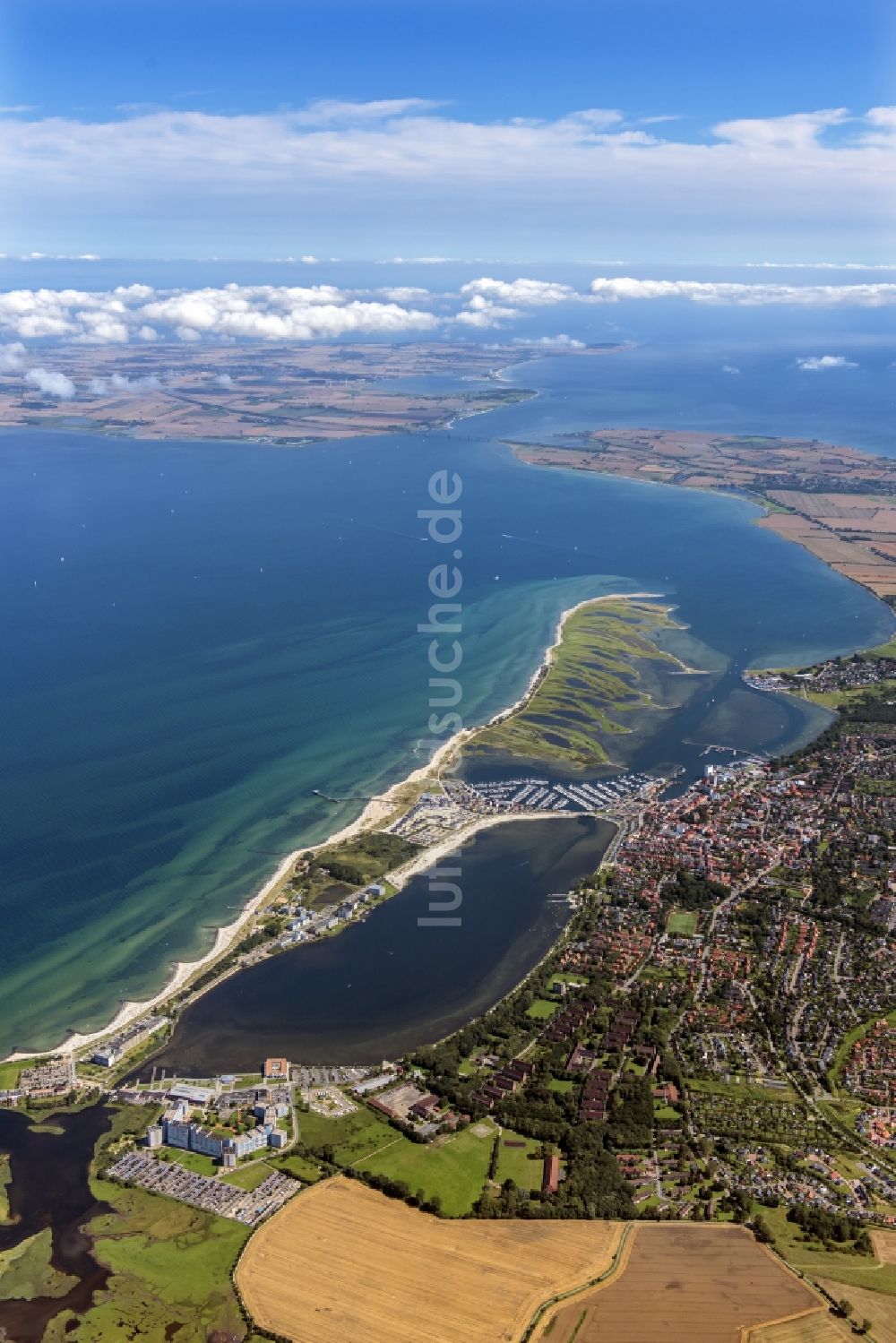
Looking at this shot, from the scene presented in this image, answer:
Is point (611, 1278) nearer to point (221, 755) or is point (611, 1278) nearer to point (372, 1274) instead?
point (372, 1274)

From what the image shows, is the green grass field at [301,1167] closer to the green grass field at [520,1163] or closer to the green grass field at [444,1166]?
the green grass field at [444,1166]

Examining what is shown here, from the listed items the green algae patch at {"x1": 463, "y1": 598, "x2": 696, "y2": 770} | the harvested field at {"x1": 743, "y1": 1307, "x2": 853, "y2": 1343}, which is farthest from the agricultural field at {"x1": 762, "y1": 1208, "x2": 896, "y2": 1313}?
the green algae patch at {"x1": 463, "y1": 598, "x2": 696, "y2": 770}

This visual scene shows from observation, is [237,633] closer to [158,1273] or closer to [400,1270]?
[158,1273]

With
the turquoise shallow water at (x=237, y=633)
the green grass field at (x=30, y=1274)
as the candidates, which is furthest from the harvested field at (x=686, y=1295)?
the turquoise shallow water at (x=237, y=633)

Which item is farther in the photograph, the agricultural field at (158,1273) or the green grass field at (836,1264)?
the green grass field at (836,1264)

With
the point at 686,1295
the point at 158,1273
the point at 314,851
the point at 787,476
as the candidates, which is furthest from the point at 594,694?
the point at 787,476

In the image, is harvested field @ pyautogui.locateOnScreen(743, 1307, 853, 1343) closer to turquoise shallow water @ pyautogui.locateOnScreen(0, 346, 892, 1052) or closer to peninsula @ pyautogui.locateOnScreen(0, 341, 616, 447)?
turquoise shallow water @ pyautogui.locateOnScreen(0, 346, 892, 1052)
